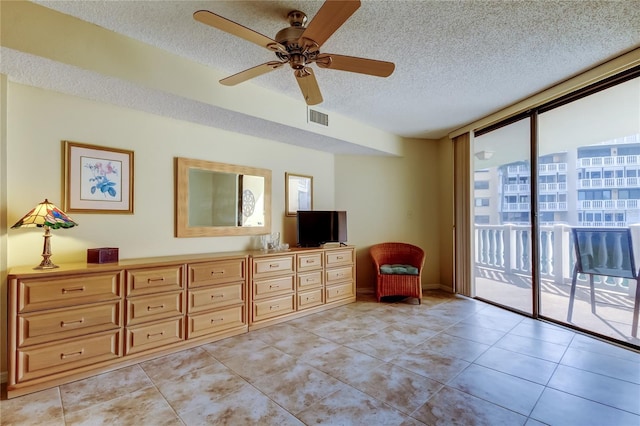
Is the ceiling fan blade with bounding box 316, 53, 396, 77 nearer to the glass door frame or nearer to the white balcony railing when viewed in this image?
the glass door frame

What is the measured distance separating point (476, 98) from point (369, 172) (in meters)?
1.99

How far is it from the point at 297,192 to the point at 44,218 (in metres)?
2.81

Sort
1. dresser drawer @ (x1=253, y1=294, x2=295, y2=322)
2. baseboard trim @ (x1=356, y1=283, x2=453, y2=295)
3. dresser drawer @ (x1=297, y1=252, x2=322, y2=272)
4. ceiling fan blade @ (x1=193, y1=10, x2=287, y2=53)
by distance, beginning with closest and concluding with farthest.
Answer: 1. ceiling fan blade @ (x1=193, y1=10, x2=287, y2=53)
2. dresser drawer @ (x1=253, y1=294, x2=295, y2=322)
3. dresser drawer @ (x1=297, y1=252, x2=322, y2=272)
4. baseboard trim @ (x1=356, y1=283, x2=453, y2=295)

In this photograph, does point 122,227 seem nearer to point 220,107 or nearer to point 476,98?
point 220,107

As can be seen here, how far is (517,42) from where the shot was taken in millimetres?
2373

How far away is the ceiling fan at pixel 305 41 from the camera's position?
5.13 feet

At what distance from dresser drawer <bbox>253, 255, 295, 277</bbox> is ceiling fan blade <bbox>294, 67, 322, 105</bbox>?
71.6 inches

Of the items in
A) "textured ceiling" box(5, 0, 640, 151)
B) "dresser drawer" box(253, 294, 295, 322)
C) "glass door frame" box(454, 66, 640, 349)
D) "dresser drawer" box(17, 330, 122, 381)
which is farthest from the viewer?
"dresser drawer" box(253, 294, 295, 322)

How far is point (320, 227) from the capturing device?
4293mm

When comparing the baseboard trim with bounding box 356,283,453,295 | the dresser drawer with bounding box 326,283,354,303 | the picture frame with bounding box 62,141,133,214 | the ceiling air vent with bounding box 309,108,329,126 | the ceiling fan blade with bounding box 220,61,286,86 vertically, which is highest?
the ceiling air vent with bounding box 309,108,329,126

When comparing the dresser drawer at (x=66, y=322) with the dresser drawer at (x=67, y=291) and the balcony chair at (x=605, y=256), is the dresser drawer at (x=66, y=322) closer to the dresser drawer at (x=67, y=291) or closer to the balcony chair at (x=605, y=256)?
the dresser drawer at (x=67, y=291)

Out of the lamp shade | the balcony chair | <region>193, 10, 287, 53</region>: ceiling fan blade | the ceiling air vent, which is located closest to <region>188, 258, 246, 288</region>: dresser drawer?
the lamp shade

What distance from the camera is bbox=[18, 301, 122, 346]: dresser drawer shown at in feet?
6.88

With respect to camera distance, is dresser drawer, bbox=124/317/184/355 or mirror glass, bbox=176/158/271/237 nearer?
dresser drawer, bbox=124/317/184/355
